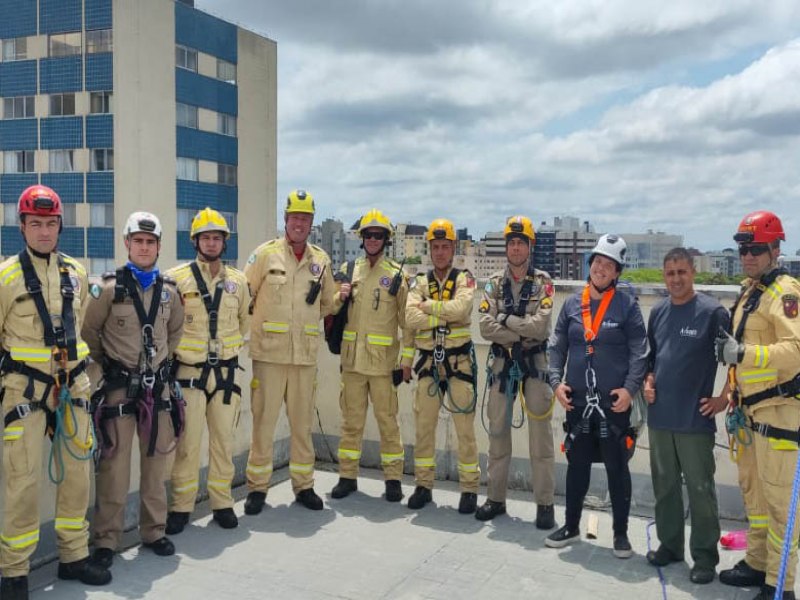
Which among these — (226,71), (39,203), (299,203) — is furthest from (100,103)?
(39,203)

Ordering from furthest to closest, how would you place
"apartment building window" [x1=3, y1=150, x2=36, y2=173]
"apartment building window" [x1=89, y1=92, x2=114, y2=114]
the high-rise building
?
1. "apartment building window" [x1=3, y1=150, x2=36, y2=173]
2. "apartment building window" [x1=89, y1=92, x2=114, y2=114]
3. the high-rise building

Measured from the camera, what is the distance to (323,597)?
4852 millimetres

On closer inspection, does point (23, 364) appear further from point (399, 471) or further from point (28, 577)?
point (399, 471)

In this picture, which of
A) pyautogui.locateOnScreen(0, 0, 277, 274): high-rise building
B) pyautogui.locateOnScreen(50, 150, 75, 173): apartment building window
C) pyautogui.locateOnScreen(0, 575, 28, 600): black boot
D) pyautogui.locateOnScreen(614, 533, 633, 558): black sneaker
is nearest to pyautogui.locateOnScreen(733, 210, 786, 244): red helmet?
pyautogui.locateOnScreen(614, 533, 633, 558): black sneaker

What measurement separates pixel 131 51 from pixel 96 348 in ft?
149

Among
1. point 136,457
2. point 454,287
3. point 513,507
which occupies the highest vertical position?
point 454,287

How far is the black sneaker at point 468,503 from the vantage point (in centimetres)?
649

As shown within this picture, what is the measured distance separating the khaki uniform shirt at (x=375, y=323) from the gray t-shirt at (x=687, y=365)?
2.27m

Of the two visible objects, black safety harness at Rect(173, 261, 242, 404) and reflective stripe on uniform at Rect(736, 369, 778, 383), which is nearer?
reflective stripe on uniform at Rect(736, 369, 778, 383)

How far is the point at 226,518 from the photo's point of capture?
241 inches

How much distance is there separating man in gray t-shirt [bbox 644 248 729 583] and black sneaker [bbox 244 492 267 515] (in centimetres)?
327

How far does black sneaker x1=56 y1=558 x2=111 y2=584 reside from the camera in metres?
4.97

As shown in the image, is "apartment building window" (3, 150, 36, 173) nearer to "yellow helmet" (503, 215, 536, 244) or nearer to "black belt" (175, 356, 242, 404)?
"black belt" (175, 356, 242, 404)

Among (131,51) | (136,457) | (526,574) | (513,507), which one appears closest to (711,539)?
(526,574)
